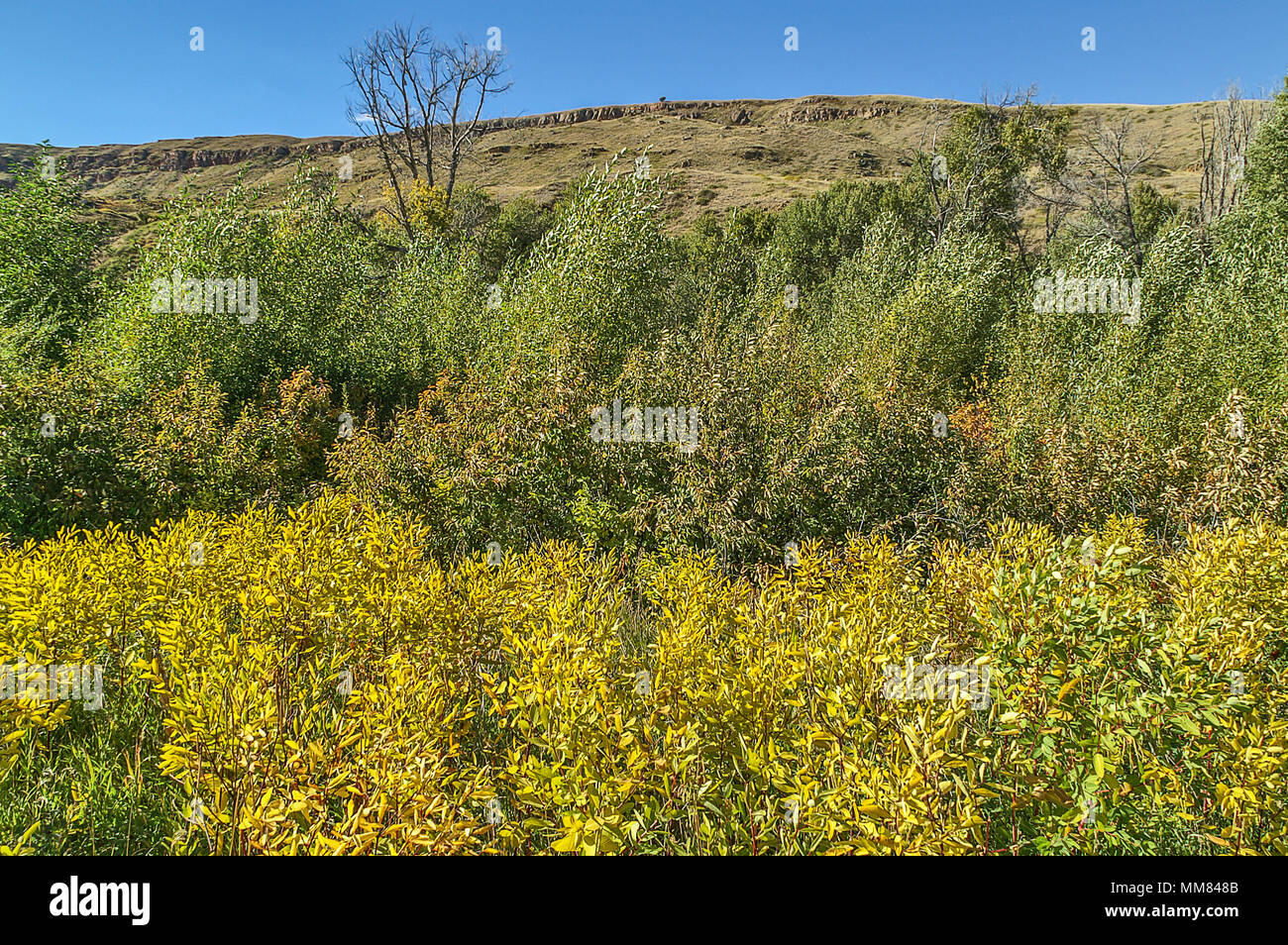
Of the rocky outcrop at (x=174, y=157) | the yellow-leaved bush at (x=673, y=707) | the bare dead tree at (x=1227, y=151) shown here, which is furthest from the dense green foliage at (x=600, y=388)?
the rocky outcrop at (x=174, y=157)

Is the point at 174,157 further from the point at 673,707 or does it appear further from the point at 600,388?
the point at 673,707

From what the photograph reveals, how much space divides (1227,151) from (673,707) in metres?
39.8

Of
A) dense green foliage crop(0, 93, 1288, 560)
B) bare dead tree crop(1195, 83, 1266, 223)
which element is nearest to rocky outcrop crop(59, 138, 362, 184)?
dense green foliage crop(0, 93, 1288, 560)

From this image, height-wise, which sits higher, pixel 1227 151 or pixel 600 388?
pixel 1227 151

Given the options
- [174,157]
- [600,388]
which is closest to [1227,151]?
[600,388]

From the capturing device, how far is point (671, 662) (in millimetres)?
2826

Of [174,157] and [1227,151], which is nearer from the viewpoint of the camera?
[1227,151]

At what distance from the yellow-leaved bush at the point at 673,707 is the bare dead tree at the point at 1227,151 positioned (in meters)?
34.1

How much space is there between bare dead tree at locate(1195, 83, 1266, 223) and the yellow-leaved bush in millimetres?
34082

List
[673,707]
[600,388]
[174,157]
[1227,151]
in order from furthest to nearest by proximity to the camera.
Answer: [174,157] < [1227,151] < [600,388] < [673,707]

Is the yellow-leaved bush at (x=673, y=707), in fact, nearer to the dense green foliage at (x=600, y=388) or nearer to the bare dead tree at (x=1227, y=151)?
the dense green foliage at (x=600, y=388)

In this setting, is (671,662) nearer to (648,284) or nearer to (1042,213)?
(648,284)

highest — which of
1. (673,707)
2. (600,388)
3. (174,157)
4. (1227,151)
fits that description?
(174,157)

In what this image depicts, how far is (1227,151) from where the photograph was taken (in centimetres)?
2814
